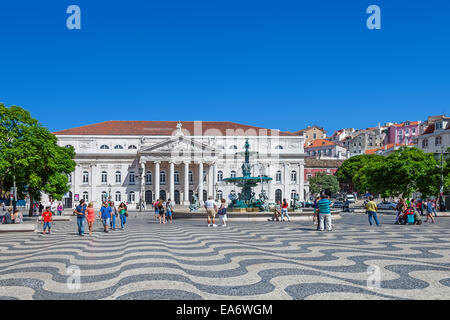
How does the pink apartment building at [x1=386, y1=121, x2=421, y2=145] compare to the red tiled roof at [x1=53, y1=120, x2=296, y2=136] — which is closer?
the red tiled roof at [x1=53, y1=120, x2=296, y2=136]

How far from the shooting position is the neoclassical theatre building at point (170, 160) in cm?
6600

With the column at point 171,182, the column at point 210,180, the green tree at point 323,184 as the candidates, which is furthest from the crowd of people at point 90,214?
the green tree at point 323,184

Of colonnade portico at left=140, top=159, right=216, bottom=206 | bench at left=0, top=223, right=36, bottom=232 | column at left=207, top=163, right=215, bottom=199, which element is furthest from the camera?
column at left=207, top=163, right=215, bottom=199

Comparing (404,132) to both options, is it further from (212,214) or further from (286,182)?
(212,214)

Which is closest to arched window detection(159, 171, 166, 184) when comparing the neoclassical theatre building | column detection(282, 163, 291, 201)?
the neoclassical theatre building

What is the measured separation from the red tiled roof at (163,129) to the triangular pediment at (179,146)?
5426 millimetres

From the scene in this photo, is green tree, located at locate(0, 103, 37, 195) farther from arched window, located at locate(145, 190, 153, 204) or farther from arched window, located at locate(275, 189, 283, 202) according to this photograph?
arched window, located at locate(275, 189, 283, 202)

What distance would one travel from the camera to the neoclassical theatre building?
217ft

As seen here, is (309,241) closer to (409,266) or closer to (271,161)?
(409,266)

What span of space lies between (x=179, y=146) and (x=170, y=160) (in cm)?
276

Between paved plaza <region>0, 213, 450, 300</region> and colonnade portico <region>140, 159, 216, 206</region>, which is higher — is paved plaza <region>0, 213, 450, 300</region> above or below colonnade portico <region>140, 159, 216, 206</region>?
below

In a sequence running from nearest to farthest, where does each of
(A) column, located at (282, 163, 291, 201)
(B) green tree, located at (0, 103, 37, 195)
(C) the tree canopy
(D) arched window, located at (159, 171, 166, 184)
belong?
(B) green tree, located at (0, 103, 37, 195), (C) the tree canopy, (D) arched window, located at (159, 171, 166, 184), (A) column, located at (282, 163, 291, 201)
